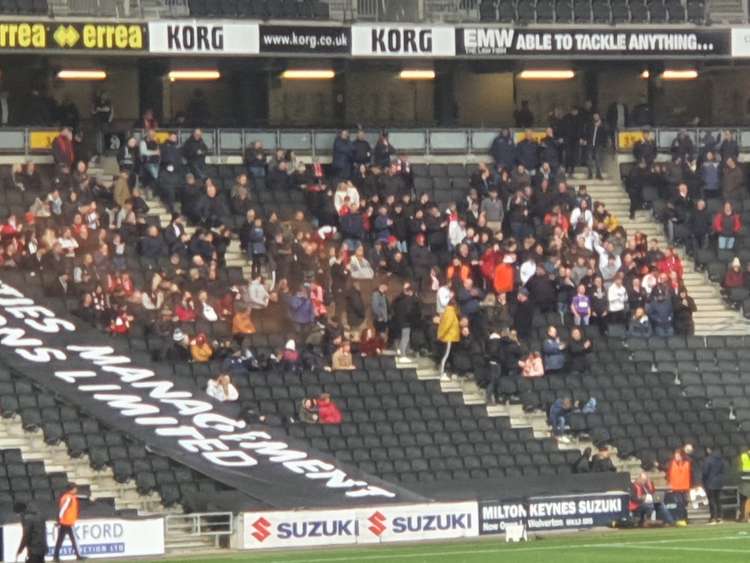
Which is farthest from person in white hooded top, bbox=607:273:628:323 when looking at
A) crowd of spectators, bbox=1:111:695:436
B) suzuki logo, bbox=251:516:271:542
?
suzuki logo, bbox=251:516:271:542

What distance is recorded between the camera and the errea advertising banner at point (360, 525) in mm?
38219

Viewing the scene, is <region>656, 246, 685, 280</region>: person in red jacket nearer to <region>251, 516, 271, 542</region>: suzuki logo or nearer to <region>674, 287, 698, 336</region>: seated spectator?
<region>674, 287, 698, 336</region>: seated spectator

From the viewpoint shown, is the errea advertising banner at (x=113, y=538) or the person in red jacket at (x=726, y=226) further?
the person in red jacket at (x=726, y=226)

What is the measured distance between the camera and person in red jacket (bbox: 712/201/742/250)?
163 ft

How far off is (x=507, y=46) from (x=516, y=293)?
280 inches

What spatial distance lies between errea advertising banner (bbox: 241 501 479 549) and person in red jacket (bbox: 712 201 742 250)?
495 inches

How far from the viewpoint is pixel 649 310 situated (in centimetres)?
4716

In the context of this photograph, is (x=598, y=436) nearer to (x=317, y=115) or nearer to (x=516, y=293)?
(x=516, y=293)

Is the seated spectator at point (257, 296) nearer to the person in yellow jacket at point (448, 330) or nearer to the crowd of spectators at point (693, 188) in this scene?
the person in yellow jacket at point (448, 330)

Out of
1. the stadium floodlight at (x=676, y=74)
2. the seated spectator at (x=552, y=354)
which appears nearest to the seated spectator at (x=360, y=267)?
the seated spectator at (x=552, y=354)

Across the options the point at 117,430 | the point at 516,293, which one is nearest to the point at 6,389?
the point at 117,430

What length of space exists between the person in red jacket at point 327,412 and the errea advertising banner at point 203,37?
942cm

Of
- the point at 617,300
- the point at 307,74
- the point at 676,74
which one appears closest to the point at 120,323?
the point at 617,300

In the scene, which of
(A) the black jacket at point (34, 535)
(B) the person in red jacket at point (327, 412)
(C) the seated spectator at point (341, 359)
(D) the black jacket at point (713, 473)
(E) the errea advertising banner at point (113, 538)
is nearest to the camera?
(A) the black jacket at point (34, 535)
